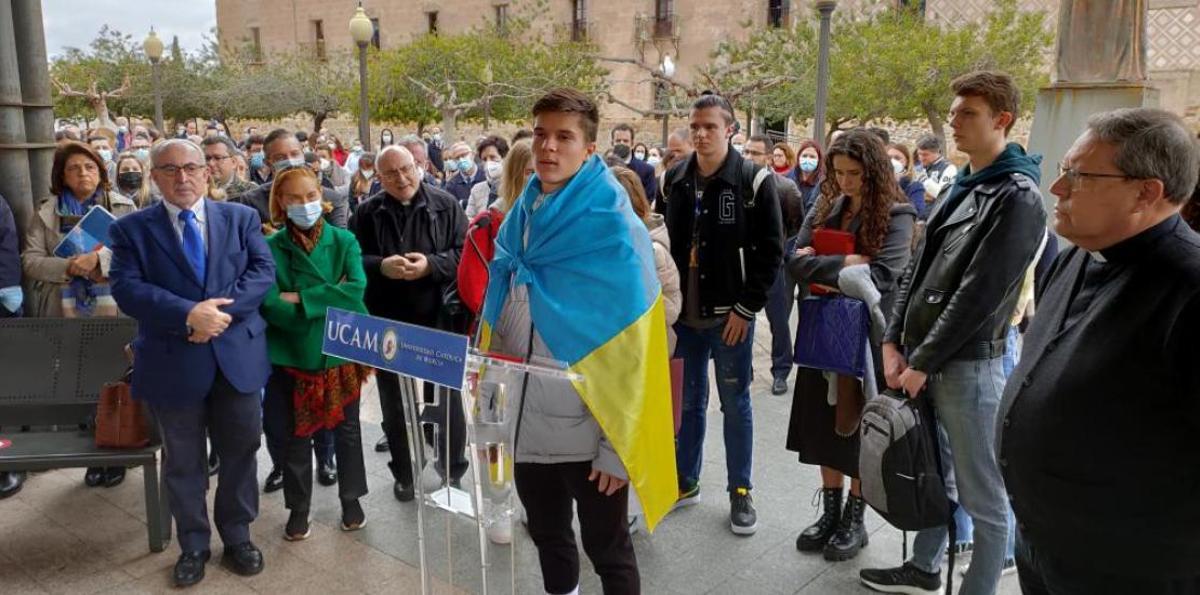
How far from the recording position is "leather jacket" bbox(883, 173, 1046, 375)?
2.73 metres

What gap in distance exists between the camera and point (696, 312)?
403 centimetres

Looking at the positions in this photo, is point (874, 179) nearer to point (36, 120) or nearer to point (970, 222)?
point (970, 222)

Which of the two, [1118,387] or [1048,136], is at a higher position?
[1048,136]

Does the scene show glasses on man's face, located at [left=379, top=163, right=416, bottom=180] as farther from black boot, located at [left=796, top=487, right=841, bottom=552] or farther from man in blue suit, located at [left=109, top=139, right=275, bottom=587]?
black boot, located at [left=796, top=487, right=841, bottom=552]

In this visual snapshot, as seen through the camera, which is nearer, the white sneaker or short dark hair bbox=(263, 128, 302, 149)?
the white sneaker

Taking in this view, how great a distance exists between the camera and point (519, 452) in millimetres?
2689

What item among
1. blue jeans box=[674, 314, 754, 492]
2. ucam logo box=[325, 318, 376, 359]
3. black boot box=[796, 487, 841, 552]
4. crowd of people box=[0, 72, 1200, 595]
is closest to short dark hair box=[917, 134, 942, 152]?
crowd of people box=[0, 72, 1200, 595]

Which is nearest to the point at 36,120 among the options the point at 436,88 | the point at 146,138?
the point at 146,138

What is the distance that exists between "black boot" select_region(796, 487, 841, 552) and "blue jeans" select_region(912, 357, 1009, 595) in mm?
824

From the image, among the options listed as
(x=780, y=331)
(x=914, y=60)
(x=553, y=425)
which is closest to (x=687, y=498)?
(x=553, y=425)

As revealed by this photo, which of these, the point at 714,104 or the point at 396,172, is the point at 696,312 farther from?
the point at 396,172

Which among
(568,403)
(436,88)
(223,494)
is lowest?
(223,494)

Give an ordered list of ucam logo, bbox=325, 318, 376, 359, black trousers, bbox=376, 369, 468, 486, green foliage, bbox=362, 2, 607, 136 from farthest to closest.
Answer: green foliage, bbox=362, 2, 607, 136
black trousers, bbox=376, 369, 468, 486
ucam logo, bbox=325, 318, 376, 359

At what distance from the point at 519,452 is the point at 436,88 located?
27526 millimetres
